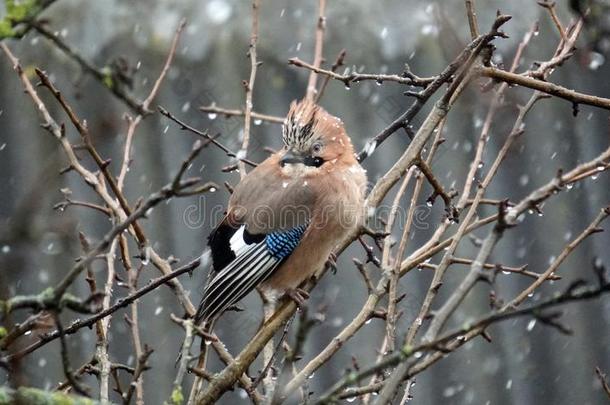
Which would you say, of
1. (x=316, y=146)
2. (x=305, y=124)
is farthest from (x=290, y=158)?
(x=305, y=124)

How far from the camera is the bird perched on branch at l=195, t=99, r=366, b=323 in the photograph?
373 centimetres

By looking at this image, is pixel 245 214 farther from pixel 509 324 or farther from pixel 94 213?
pixel 509 324

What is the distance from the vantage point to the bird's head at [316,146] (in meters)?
3.84

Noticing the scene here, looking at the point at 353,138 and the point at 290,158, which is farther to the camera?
the point at 353,138

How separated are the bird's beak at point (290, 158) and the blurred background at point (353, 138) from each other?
246 mm

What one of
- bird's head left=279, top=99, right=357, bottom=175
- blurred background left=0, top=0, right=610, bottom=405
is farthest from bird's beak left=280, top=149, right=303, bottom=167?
blurred background left=0, top=0, right=610, bottom=405

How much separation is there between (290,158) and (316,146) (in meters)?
0.14

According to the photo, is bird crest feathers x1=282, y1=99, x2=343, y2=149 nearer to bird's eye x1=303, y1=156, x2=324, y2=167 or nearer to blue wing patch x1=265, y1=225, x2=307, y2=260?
bird's eye x1=303, y1=156, x2=324, y2=167

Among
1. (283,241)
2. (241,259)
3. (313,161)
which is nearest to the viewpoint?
(241,259)

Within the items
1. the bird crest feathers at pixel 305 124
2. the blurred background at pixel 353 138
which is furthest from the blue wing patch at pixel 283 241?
the bird crest feathers at pixel 305 124

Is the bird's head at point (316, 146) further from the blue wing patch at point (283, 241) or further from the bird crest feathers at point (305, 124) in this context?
the blue wing patch at point (283, 241)

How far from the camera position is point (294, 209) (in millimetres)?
4020

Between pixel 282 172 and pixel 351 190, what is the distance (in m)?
0.31

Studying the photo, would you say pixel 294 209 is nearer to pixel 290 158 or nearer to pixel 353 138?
pixel 290 158
